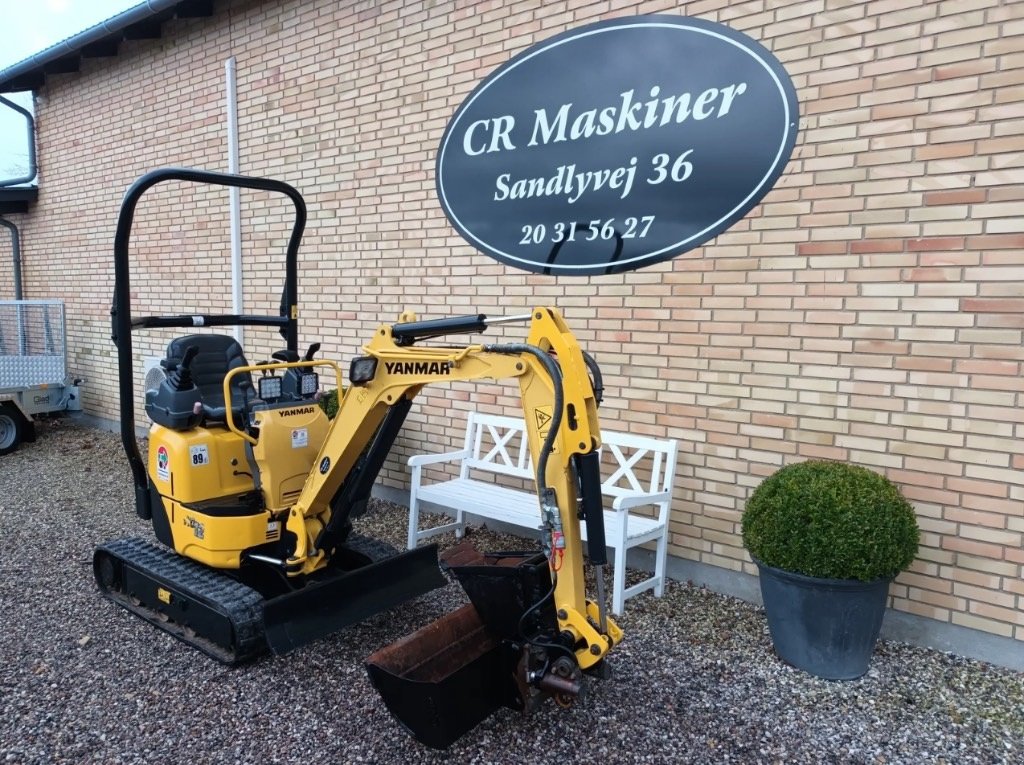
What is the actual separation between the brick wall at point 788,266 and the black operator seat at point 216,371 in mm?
1733

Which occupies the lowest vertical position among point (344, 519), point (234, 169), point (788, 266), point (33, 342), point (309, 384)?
point (344, 519)

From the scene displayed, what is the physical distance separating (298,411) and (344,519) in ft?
2.01

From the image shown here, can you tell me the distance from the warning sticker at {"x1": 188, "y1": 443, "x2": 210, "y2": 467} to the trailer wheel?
559 cm

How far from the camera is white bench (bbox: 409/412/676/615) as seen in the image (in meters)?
4.11

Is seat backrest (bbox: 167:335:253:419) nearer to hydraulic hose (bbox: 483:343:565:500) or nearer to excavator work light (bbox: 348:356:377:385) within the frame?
excavator work light (bbox: 348:356:377:385)

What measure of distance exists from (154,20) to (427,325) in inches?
254

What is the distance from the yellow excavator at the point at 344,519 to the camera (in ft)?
9.18

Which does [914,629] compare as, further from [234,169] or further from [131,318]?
[234,169]

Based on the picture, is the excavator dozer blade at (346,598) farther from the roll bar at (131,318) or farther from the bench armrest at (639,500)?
the roll bar at (131,318)

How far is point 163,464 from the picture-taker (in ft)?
12.9

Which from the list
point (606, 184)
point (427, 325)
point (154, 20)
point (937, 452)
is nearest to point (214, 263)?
point (154, 20)

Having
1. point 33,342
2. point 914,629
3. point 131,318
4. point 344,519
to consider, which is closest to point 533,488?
point 344,519

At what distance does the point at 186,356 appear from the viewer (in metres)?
3.89

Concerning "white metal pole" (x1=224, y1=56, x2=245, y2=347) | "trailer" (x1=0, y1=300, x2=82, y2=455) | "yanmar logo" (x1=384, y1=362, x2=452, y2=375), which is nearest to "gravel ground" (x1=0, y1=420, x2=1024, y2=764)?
"yanmar logo" (x1=384, y1=362, x2=452, y2=375)
